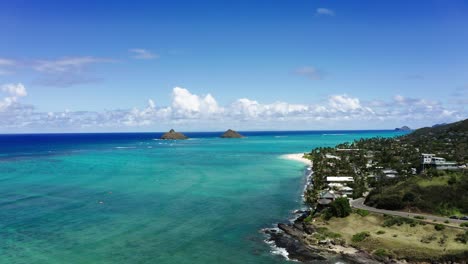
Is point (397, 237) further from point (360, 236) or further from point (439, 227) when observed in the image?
point (439, 227)

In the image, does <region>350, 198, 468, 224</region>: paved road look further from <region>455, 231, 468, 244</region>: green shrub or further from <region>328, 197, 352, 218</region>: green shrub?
<region>455, 231, 468, 244</region>: green shrub

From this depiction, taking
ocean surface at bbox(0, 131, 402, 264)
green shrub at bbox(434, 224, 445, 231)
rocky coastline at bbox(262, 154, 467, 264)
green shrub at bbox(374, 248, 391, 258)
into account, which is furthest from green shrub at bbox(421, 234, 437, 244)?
ocean surface at bbox(0, 131, 402, 264)

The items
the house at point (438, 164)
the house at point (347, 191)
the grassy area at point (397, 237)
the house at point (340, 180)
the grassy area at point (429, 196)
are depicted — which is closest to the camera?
the grassy area at point (397, 237)

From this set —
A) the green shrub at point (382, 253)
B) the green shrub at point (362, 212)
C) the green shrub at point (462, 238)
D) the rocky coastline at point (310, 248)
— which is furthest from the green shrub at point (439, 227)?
the green shrub at point (362, 212)

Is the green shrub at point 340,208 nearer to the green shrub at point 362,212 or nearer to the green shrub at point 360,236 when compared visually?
the green shrub at point 362,212

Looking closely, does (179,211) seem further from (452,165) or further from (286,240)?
(452,165)

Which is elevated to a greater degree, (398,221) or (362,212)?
(362,212)

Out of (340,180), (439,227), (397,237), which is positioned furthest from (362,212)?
(340,180)

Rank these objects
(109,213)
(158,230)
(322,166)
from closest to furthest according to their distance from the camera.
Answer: (158,230) → (109,213) → (322,166)

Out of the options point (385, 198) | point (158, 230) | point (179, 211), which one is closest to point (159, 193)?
point (179, 211)
